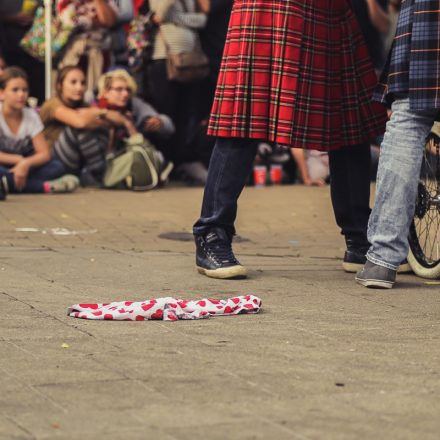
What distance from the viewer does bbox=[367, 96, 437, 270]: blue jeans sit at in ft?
19.0

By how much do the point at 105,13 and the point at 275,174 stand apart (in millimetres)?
2144

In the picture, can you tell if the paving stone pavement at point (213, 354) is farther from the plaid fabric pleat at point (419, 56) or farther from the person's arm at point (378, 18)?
the person's arm at point (378, 18)

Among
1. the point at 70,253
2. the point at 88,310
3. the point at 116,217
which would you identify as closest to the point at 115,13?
the point at 116,217

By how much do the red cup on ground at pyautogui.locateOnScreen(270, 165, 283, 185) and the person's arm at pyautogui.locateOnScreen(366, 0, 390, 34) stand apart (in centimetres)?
163

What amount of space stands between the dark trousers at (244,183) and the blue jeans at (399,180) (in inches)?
19.5

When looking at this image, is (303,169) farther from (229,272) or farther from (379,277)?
(379,277)

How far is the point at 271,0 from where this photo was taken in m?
6.04

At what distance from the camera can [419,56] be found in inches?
223

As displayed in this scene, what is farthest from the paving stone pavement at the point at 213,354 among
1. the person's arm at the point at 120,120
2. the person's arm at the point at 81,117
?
the person's arm at the point at 120,120

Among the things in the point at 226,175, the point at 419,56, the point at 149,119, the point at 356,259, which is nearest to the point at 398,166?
the point at 419,56

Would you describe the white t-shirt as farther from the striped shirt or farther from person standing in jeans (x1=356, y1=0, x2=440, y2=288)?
person standing in jeans (x1=356, y1=0, x2=440, y2=288)

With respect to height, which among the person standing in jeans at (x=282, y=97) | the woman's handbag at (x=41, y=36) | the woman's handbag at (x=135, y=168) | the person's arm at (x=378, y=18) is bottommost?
the woman's handbag at (x=135, y=168)

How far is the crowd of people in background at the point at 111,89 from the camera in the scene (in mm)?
11055

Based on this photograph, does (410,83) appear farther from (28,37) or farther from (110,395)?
(28,37)
